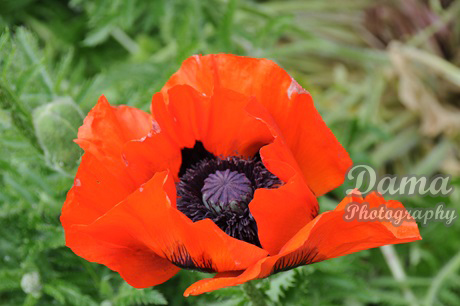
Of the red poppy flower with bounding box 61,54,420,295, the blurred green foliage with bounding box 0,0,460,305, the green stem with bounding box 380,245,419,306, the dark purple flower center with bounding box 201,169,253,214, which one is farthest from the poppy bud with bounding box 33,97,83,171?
the green stem with bounding box 380,245,419,306

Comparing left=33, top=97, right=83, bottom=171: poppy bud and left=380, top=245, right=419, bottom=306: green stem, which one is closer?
left=33, top=97, right=83, bottom=171: poppy bud

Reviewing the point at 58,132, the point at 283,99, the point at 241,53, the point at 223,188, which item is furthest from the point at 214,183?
the point at 241,53

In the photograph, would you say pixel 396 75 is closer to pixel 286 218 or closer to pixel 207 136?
pixel 207 136

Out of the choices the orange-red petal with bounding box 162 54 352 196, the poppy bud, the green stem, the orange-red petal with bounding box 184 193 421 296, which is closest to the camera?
the orange-red petal with bounding box 184 193 421 296

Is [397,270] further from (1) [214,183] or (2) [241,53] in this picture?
(1) [214,183]

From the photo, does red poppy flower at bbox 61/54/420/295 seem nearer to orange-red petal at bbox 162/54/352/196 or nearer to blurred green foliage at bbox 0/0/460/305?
orange-red petal at bbox 162/54/352/196

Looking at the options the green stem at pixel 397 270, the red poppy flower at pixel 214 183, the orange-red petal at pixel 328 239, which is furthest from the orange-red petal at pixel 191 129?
the green stem at pixel 397 270
